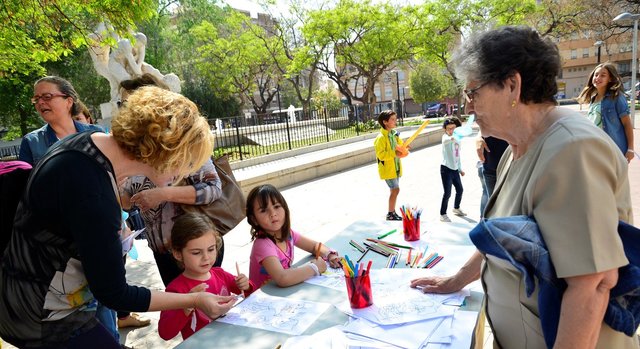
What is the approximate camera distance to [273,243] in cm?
231

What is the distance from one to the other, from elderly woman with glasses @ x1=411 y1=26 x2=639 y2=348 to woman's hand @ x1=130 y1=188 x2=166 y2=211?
5.39ft

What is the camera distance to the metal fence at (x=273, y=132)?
13.4 m

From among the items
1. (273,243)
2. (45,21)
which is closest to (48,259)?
(273,243)

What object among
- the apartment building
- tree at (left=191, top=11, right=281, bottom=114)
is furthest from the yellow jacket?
the apartment building

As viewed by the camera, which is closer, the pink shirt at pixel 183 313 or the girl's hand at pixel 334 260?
the pink shirt at pixel 183 313

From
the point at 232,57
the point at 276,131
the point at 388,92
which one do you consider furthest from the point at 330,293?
the point at 388,92

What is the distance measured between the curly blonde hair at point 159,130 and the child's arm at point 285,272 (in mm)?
812

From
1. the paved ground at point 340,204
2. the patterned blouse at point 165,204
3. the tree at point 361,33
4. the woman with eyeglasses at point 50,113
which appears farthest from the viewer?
the tree at point 361,33

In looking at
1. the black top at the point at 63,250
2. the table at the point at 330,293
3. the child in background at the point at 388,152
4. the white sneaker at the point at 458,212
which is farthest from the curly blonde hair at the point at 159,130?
the white sneaker at the point at 458,212

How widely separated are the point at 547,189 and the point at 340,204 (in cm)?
587

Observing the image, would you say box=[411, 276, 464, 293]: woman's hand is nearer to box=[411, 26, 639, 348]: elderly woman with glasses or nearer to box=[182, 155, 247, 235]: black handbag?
box=[411, 26, 639, 348]: elderly woman with glasses

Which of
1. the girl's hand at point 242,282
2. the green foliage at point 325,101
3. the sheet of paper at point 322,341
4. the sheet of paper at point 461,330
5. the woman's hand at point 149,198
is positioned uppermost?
the green foliage at point 325,101

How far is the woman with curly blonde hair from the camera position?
1252 mm

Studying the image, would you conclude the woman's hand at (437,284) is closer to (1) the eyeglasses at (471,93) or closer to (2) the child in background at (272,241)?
(2) the child in background at (272,241)
